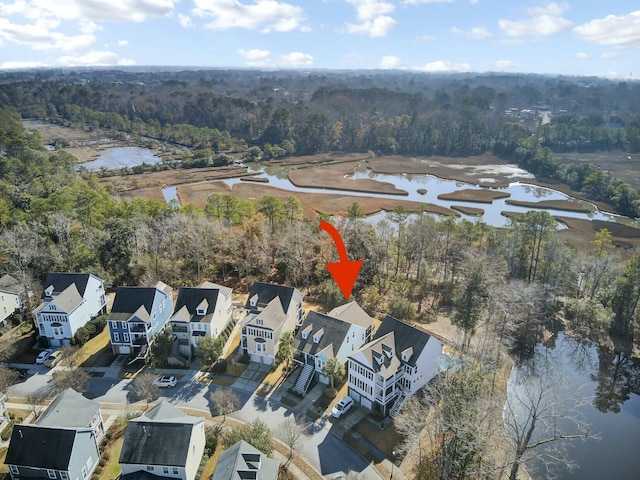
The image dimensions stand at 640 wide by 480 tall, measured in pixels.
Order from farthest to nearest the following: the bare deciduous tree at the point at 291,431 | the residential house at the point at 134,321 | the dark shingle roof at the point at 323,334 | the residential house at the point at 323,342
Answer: the residential house at the point at 134,321 < the dark shingle roof at the point at 323,334 < the residential house at the point at 323,342 < the bare deciduous tree at the point at 291,431

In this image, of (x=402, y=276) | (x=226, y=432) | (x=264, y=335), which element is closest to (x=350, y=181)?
(x=402, y=276)

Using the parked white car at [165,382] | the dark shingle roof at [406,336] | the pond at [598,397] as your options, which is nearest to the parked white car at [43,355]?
the parked white car at [165,382]

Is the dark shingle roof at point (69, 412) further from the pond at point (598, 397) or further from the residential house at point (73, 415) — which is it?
the pond at point (598, 397)

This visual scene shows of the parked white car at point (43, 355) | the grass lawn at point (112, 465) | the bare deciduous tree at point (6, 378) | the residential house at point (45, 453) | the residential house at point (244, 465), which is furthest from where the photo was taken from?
the parked white car at point (43, 355)

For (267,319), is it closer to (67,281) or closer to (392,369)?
(392,369)

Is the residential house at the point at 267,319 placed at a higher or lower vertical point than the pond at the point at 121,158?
lower

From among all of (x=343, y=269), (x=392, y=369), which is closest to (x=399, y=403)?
(x=392, y=369)

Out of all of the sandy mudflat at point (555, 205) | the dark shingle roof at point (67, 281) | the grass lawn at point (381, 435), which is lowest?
the grass lawn at point (381, 435)
